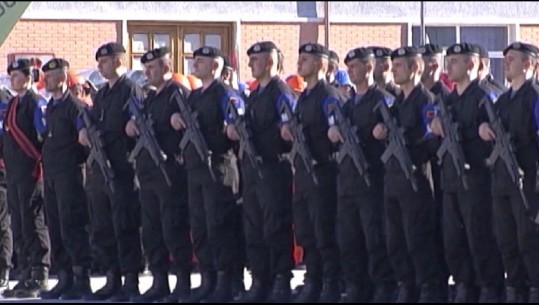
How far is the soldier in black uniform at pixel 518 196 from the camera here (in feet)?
35.9

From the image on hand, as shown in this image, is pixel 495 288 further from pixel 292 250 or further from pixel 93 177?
pixel 93 177

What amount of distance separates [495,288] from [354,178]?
1281mm

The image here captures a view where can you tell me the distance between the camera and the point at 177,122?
1217cm

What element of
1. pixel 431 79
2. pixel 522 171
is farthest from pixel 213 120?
pixel 522 171

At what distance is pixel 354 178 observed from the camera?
457 inches

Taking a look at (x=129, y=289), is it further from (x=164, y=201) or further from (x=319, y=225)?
(x=319, y=225)

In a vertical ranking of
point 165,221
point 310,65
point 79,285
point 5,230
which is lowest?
point 79,285

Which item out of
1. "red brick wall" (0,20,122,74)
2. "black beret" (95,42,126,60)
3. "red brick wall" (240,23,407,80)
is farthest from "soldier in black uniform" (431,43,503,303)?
"red brick wall" (240,23,407,80)

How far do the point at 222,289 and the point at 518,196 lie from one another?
8.23ft

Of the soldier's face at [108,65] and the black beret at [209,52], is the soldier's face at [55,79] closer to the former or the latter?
the soldier's face at [108,65]

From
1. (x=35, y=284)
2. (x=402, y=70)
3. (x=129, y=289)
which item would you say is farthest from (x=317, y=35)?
(x=402, y=70)

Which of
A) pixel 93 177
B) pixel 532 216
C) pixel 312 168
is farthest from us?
pixel 93 177

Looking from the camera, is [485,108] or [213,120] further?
[213,120]

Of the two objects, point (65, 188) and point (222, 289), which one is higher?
point (65, 188)
